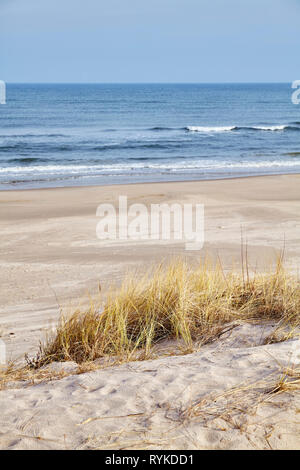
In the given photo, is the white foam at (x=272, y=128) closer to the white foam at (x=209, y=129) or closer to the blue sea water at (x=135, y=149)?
the blue sea water at (x=135, y=149)

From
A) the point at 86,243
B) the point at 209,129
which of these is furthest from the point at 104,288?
the point at 209,129

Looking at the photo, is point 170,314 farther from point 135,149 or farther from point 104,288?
point 135,149

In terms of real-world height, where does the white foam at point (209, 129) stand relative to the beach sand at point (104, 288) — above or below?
above

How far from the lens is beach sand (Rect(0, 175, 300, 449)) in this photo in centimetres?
271

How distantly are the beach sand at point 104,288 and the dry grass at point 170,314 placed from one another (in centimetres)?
28

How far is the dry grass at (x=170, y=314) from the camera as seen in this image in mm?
4109

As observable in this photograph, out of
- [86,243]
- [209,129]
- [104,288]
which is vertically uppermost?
[209,129]

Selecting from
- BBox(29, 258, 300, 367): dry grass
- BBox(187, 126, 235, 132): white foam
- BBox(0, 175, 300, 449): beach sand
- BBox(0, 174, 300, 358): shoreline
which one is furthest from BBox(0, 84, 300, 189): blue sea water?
BBox(29, 258, 300, 367): dry grass

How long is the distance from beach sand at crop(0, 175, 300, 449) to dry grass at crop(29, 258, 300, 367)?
0.93 ft

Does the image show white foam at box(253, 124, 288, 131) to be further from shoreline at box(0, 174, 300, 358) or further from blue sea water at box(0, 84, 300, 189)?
shoreline at box(0, 174, 300, 358)

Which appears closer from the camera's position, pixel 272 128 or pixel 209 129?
pixel 209 129

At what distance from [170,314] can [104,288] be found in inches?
82.3

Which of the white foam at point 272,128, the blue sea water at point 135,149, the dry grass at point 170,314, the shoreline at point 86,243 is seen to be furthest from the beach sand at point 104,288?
the white foam at point 272,128

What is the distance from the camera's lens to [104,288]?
651cm
